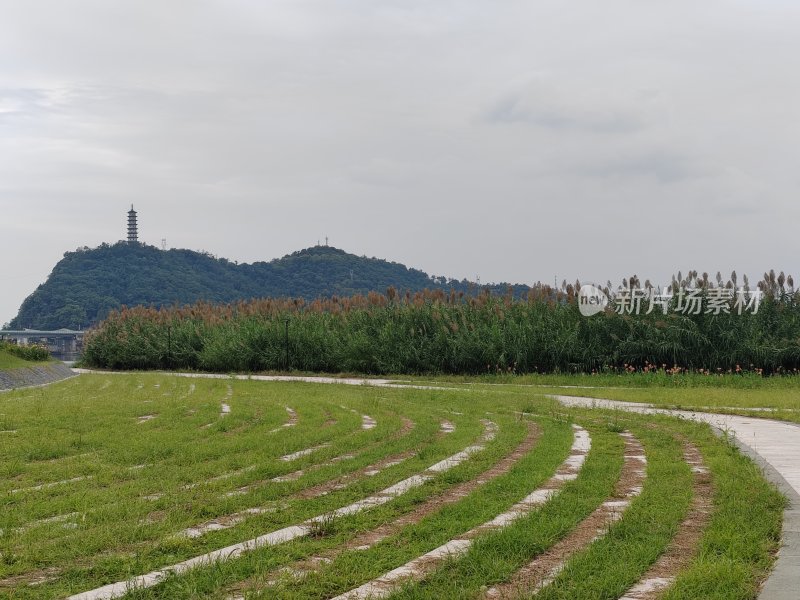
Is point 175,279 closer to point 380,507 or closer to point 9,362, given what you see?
point 9,362

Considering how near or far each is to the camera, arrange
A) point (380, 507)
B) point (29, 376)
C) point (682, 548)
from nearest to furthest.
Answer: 1. point (682, 548)
2. point (380, 507)
3. point (29, 376)

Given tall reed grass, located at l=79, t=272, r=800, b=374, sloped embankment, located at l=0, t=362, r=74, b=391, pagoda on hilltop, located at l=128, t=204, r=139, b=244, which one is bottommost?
sloped embankment, located at l=0, t=362, r=74, b=391

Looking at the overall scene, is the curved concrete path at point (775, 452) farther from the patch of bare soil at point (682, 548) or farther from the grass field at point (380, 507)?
the patch of bare soil at point (682, 548)

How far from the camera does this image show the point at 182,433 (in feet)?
30.7

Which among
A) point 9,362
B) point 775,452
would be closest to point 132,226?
point 9,362

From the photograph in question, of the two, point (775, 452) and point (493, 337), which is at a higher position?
point (493, 337)

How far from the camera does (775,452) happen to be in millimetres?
8164

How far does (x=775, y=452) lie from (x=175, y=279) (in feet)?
255

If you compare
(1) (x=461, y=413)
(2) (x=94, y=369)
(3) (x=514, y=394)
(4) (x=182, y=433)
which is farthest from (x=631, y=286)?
(2) (x=94, y=369)

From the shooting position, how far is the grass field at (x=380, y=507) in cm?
423

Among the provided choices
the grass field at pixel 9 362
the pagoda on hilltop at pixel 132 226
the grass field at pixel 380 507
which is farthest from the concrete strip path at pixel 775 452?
the pagoda on hilltop at pixel 132 226

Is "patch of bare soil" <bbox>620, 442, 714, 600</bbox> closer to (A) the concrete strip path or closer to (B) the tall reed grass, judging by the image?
(A) the concrete strip path

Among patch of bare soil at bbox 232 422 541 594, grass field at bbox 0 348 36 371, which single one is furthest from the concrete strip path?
grass field at bbox 0 348 36 371

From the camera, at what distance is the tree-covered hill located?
2968 inches
